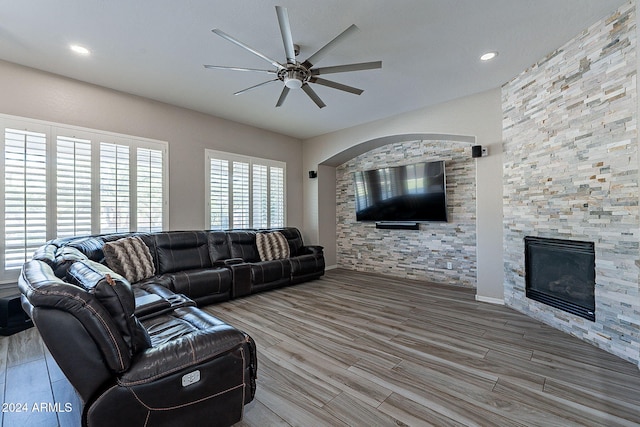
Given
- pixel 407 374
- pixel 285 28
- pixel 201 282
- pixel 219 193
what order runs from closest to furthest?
pixel 285 28, pixel 407 374, pixel 201 282, pixel 219 193

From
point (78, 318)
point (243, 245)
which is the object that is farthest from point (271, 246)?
→ point (78, 318)

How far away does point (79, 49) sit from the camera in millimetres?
2867

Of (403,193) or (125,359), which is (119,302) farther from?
(403,193)

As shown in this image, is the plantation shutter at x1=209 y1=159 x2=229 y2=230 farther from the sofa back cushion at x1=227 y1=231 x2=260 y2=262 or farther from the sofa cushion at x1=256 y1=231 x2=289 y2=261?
the sofa cushion at x1=256 y1=231 x2=289 y2=261

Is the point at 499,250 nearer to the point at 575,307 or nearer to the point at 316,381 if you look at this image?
the point at 575,307

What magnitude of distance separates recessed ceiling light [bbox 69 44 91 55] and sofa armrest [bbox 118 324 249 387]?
10.7ft

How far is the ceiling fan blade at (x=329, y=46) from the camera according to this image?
2.01 meters

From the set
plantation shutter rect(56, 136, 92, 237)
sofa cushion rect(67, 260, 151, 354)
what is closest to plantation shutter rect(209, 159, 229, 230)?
plantation shutter rect(56, 136, 92, 237)

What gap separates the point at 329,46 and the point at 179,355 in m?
2.38

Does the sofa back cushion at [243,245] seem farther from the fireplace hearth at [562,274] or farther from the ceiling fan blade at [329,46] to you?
the fireplace hearth at [562,274]

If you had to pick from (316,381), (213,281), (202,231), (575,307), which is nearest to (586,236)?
(575,307)

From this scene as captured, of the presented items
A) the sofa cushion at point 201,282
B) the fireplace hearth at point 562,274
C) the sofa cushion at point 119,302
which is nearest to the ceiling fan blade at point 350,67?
the sofa cushion at point 119,302

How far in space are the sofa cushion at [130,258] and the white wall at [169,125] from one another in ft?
2.85

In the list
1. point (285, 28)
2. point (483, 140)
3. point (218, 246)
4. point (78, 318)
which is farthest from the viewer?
point (218, 246)
